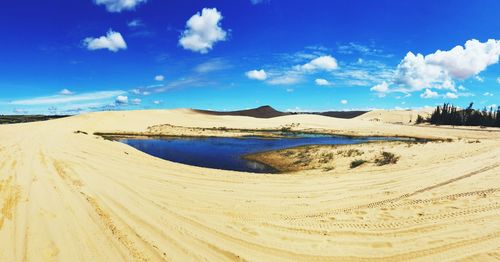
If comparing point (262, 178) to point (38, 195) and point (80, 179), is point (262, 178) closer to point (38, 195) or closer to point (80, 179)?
point (80, 179)

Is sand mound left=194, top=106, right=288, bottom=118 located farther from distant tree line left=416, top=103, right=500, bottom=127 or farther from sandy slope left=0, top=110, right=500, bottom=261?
sandy slope left=0, top=110, right=500, bottom=261

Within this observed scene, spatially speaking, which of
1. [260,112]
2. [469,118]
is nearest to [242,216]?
[469,118]

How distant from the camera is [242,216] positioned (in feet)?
27.5

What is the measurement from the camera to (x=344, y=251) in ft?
20.7

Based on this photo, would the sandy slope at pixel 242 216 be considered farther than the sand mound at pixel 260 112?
No

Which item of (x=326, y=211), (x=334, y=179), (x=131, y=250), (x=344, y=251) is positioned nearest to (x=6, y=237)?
(x=131, y=250)

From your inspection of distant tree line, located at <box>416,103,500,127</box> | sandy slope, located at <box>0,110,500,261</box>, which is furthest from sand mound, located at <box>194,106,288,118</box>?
sandy slope, located at <box>0,110,500,261</box>

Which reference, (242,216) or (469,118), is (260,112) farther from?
(242,216)

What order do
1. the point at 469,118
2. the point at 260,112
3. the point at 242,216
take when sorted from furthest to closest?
the point at 260,112
the point at 469,118
the point at 242,216

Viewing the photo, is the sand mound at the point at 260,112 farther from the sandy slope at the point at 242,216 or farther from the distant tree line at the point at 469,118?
the sandy slope at the point at 242,216

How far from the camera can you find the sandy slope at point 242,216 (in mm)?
6156

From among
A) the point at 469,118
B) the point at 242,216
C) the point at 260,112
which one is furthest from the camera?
the point at 260,112

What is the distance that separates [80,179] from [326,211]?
781 centimetres

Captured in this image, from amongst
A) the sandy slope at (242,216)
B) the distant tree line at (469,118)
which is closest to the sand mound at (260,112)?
the distant tree line at (469,118)
